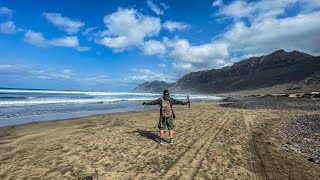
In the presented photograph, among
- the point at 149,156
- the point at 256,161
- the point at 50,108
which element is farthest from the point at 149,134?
the point at 50,108

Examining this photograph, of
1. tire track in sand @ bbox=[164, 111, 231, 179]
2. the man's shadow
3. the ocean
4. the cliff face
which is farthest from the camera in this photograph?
the cliff face

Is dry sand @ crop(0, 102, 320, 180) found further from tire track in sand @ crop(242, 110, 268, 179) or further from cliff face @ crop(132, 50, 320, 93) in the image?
cliff face @ crop(132, 50, 320, 93)

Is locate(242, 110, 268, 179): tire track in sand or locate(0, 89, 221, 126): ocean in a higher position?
→ locate(0, 89, 221, 126): ocean

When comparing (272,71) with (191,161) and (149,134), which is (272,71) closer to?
(149,134)

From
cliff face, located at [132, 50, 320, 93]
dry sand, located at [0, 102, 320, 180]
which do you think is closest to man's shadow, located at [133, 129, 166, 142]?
dry sand, located at [0, 102, 320, 180]

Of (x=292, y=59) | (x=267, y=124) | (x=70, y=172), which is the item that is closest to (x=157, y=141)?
(x=70, y=172)

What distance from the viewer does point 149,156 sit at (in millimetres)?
9398

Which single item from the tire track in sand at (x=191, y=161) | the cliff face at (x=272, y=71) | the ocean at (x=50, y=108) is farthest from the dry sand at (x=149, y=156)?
the cliff face at (x=272, y=71)

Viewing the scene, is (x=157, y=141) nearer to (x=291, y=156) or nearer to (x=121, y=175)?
(x=121, y=175)

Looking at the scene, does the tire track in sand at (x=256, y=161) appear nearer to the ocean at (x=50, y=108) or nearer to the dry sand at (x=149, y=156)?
the dry sand at (x=149, y=156)

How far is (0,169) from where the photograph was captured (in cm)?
795

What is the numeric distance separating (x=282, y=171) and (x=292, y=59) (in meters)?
183

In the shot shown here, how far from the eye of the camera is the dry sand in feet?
25.1

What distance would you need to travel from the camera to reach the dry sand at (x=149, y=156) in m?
7.65
